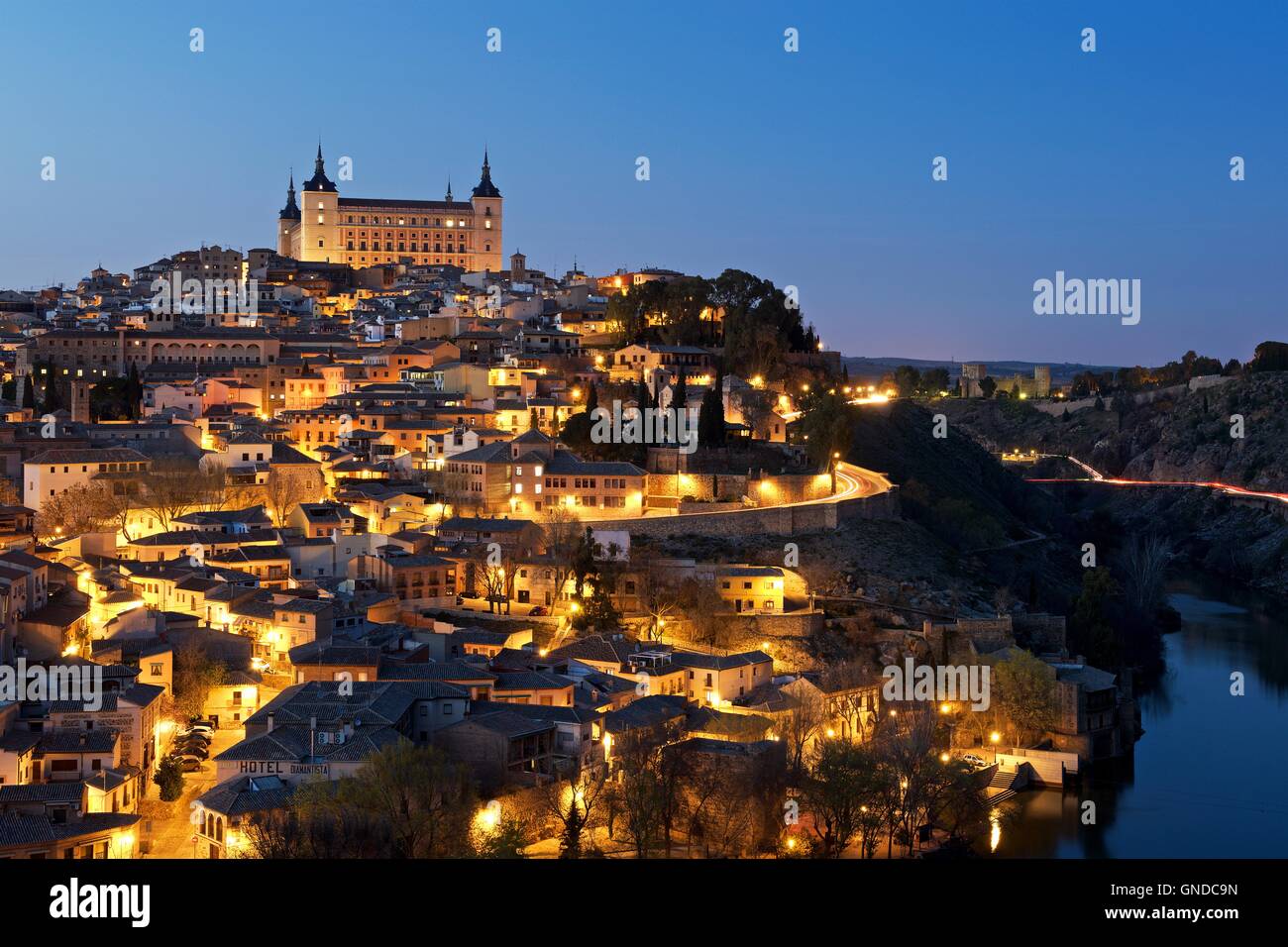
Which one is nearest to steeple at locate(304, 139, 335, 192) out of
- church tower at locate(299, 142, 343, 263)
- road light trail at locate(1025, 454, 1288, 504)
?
church tower at locate(299, 142, 343, 263)

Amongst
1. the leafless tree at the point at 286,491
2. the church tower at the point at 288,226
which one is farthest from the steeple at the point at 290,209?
the leafless tree at the point at 286,491

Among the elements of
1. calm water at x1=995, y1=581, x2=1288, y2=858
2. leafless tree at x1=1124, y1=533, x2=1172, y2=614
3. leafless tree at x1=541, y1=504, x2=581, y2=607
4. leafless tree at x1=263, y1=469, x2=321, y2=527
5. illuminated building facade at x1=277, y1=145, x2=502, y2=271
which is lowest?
calm water at x1=995, y1=581, x2=1288, y2=858

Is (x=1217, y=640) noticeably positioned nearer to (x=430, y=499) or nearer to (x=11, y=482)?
(x=430, y=499)

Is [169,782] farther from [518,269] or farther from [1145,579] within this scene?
[518,269]

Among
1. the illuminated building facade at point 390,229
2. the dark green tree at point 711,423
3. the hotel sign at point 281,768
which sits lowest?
the hotel sign at point 281,768

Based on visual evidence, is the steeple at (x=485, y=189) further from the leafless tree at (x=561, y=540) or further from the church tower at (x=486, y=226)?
the leafless tree at (x=561, y=540)

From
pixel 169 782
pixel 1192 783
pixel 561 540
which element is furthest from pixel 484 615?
pixel 1192 783

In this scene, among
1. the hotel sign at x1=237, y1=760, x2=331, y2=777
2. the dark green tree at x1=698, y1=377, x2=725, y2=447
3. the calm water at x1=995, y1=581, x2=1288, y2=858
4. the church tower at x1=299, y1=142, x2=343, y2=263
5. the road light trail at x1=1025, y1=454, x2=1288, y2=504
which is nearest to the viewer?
the hotel sign at x1=237, y1=760, x2=331, y2=777

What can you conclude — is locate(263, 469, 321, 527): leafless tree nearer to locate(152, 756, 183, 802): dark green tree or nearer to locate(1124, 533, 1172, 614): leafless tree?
locate(152, 756, 183, 802): dark green tree
